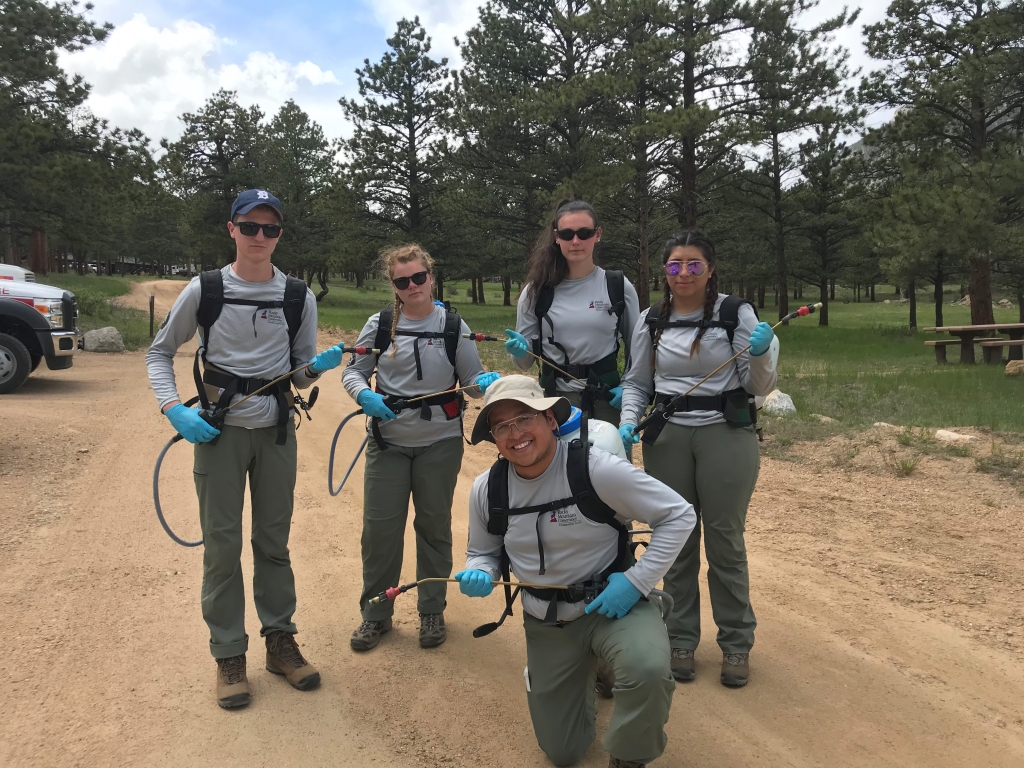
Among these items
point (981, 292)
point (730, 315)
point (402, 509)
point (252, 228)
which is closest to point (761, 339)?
point (730, 315)

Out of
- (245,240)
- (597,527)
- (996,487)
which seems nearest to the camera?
(597,527)

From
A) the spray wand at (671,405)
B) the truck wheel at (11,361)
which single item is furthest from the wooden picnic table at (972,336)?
the truck wheel at (11,361)

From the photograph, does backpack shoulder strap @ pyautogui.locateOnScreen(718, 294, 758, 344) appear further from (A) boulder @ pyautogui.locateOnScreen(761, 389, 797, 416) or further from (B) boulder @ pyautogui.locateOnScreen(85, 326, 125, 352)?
(B) boulder @ pyautogui.locateOnScreen(85, 326, 125, 352)

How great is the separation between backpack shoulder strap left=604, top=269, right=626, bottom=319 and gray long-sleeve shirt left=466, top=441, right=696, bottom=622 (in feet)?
3.88

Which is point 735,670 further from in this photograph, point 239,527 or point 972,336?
point 972,336

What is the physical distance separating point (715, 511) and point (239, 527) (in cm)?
236

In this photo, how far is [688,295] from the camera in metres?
3.73

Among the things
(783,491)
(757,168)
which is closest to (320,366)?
(783,491)

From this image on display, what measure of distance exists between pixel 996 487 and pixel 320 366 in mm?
6448

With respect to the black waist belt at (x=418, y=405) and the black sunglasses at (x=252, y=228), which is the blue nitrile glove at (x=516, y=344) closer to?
the black waist belt at (x=418, y=405)

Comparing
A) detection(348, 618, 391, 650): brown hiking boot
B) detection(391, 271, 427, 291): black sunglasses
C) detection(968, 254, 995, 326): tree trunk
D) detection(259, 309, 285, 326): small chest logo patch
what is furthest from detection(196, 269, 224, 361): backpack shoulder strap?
detection(968, 254, 995, 326): tree trunk

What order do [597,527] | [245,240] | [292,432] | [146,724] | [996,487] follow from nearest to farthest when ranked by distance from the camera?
[597,527] → [146,724] → [245,240] → [292,432] → [996,487]

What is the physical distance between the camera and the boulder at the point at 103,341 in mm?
17719

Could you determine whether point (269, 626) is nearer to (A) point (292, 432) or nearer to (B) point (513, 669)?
(A) point (292, 432)
